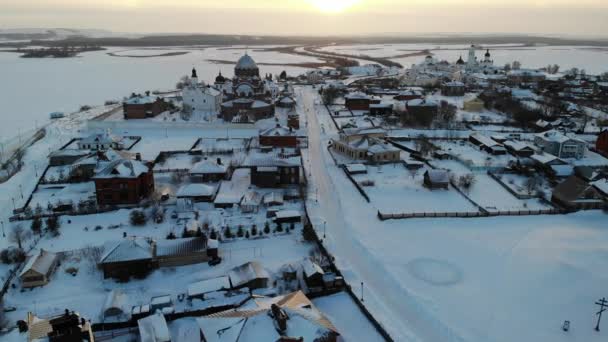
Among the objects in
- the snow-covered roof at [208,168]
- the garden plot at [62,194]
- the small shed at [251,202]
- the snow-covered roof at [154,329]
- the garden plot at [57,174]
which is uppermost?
the snow-covered roof at [208,168]

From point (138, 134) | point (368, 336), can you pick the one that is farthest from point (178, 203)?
point (138, 134)

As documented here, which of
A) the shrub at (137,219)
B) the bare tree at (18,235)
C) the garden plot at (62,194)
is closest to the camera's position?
the bare tree at (18,235)

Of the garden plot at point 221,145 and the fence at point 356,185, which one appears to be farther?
the garden plot at point 221,145

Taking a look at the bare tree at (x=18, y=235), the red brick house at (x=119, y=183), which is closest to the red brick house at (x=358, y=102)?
the red brick house at (x=119, y=183)

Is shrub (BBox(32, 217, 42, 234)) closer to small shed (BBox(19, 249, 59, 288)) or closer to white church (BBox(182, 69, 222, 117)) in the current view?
small shed (BBox(19, 249, 59, 288))

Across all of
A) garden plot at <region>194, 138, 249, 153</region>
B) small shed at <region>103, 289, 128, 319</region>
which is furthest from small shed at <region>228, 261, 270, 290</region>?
garden plot at <region>194, 138, 249, 153</region>

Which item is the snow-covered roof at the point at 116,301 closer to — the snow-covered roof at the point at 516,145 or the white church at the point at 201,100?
the snow-covered roof at the point at 516,145
